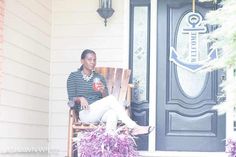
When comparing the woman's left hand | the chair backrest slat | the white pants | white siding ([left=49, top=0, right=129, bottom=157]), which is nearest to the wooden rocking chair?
the chair backrest slat

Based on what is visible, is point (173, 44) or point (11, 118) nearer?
point (11, 118)

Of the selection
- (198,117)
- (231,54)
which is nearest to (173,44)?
(198,117)

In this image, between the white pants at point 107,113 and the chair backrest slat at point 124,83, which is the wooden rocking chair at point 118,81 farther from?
the white pants at point 107,113

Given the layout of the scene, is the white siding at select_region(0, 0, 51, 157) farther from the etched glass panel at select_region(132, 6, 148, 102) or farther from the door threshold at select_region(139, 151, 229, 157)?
the door threshold at select_region(139, 151, 229, 157)

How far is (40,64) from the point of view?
5.58m

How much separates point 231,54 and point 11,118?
108 inches

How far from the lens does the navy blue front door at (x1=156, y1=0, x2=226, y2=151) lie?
18.5ft

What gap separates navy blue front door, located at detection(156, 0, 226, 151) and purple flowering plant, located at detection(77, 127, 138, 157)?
1397 millimetres

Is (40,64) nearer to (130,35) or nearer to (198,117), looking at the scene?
(130,35)

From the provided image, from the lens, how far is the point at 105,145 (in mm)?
4250

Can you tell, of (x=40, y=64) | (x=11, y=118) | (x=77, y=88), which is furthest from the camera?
(x=40, y=64)

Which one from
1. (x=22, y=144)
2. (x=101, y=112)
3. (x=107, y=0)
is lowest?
(x=22, y=144)

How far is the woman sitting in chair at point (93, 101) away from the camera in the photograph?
15.4ft

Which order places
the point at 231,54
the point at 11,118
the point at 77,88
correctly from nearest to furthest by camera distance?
the point at 231,54 < the point at 11,118 < the point at 77,88
